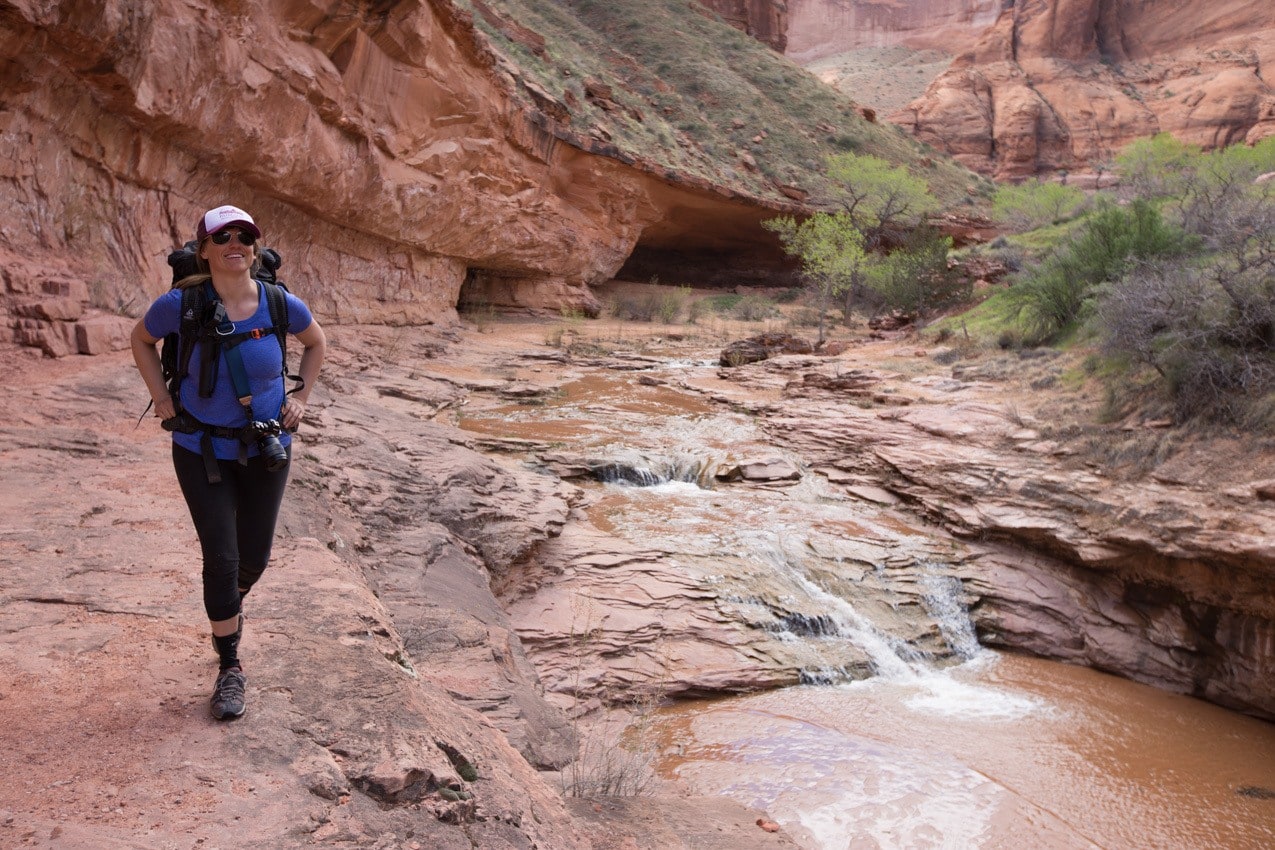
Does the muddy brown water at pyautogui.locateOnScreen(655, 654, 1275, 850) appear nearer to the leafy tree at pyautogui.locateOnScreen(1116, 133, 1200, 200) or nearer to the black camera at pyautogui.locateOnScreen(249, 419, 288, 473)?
the black camera at pyautogui.locateOnScreen(249, 419, 288, 473)

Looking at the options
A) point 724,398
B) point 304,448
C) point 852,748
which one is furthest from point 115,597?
point 724,398

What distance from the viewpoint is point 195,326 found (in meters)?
2.51

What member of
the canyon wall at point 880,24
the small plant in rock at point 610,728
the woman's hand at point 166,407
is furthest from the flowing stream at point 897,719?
the canyon wall at point 880,24

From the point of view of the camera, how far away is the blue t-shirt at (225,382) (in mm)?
2531

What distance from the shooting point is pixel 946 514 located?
880 cm

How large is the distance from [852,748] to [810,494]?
439 centimetres

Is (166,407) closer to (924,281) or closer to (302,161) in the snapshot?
(302,161)

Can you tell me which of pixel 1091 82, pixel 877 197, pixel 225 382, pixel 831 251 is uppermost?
pixel 1091 82

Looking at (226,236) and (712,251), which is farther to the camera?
(712,251)

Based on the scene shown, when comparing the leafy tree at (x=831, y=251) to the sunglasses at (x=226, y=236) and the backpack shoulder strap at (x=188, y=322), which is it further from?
the backpack shoulder strap at (x=188, y=322)

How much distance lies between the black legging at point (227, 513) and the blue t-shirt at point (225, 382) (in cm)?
6

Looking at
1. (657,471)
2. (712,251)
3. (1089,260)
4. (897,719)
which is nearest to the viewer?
(897,719)

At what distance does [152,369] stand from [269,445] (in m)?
0.46

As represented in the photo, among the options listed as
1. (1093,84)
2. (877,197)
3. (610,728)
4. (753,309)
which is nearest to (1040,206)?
(877,197)
